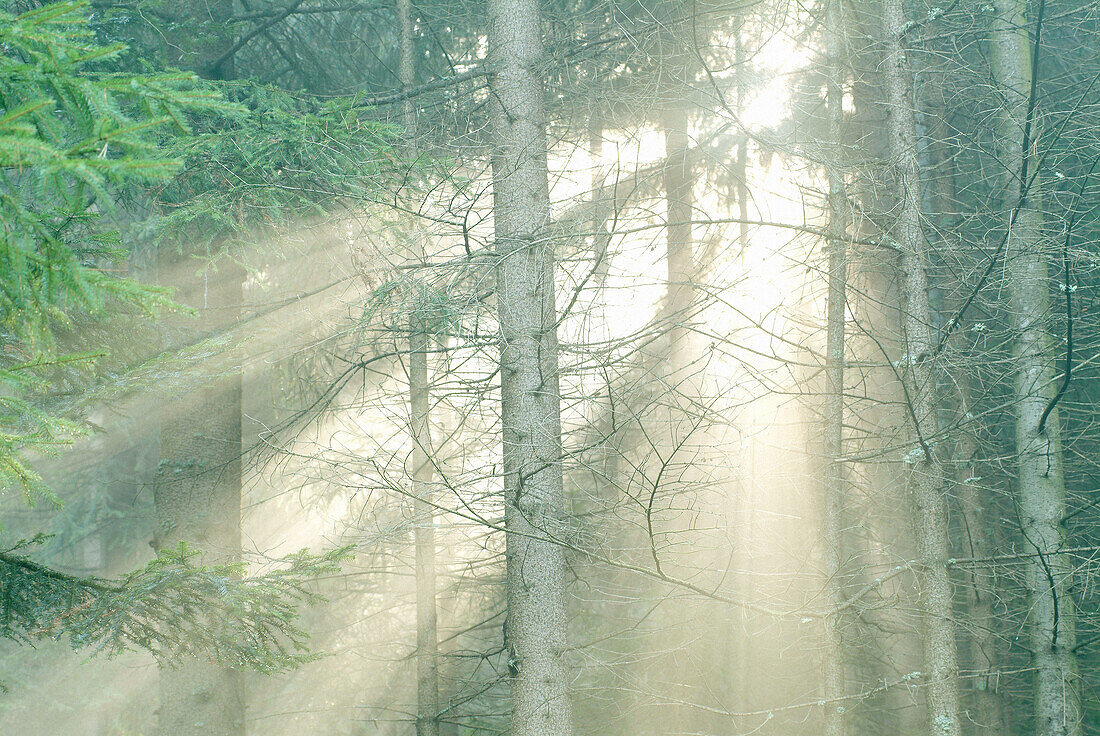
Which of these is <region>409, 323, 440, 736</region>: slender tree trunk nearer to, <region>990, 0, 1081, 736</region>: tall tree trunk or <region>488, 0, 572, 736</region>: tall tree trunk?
<region>488, 0, 572, 736</region>: tall tree trunk

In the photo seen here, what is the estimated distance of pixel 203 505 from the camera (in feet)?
20.3

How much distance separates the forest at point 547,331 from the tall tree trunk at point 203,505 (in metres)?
0.03

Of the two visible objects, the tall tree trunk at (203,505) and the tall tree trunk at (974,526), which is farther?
the tall tree trunk at (974,526)

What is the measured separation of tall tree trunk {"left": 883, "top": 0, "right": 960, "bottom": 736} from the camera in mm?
5121

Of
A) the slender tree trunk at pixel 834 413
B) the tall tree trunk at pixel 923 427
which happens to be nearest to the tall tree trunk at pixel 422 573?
the slender tree trunk at pixel 834 413

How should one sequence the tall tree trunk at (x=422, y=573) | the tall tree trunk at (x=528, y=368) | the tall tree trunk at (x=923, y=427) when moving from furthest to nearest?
the tall tree trunk at (x=422, y=573), the tall tree trunk at (x=528, y=368), the tall tree trunk at (x=923, y=427)

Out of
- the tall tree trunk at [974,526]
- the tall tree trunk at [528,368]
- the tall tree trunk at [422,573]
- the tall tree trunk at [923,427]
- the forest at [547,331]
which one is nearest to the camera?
the forest at [547,331]

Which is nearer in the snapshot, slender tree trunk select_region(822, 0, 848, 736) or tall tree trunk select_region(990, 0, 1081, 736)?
tall tree trunk select_region(990, 0, 1081, 736)

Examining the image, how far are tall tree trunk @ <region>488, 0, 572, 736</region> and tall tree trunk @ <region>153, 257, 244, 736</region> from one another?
228cm

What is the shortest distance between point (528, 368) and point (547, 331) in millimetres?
1100

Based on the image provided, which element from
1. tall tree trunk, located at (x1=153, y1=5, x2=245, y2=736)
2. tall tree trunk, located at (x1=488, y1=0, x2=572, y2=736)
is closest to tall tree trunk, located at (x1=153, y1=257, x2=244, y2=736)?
tall tree trunk, located at (x1=153, y1=5, x2=245, y2=736)

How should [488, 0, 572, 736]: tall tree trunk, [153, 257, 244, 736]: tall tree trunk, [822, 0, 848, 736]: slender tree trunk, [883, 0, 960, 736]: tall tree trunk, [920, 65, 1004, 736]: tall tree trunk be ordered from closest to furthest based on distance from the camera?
[883, 0, 960, 736]: tall tree trunk, [488, 0, 572, 736]: tall tree trunk, [153, 257, 244, 736]: tall tree trunk, [822, 0, 848, 736]: slender tree trunk, [920, 65, 1004, 736]: tall tree trunk

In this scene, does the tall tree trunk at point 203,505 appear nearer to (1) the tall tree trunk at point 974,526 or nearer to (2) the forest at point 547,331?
(2) the forest at point 547,331

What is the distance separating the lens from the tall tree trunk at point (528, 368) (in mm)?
5746
